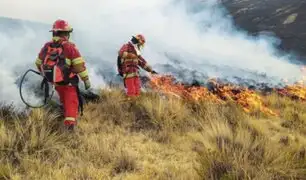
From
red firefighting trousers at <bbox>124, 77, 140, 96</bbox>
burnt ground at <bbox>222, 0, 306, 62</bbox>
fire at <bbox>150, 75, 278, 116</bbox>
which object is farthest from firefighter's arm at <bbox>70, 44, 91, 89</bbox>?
burnt ground at <bbox>222, 0, 306, 62</bbox>

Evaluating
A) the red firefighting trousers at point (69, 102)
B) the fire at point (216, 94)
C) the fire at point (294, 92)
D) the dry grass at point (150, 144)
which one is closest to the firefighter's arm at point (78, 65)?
the red firefighting trousers at point (69, 102)

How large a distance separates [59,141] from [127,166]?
116 centimetres

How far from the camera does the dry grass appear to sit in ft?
19.6

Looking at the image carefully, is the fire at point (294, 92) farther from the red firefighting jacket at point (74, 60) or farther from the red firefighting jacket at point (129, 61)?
the red firefighting jacket at point (74, 60)

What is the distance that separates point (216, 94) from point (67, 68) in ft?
16.8

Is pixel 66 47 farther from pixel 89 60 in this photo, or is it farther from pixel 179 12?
pixel 179 12

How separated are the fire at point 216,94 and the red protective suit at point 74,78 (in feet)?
10.2

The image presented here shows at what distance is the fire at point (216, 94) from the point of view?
1090 cm

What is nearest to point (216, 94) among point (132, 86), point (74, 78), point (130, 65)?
point (132, 86)

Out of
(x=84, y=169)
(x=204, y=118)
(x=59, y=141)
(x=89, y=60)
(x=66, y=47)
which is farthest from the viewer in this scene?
(x=89, y=60)

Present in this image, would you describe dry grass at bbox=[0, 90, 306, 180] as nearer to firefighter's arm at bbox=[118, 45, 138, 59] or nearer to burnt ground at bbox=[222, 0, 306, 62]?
firefighter's arm at bbox=[118, 45, 138, 59]

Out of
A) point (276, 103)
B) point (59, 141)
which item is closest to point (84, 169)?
point (59, 141)

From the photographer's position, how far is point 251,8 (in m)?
37.4

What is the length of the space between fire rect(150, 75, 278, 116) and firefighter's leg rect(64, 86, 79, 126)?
3.09 metres
